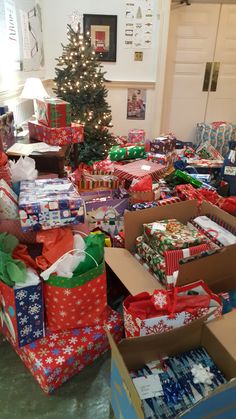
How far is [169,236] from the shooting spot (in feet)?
5.19

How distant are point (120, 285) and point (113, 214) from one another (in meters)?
0.52

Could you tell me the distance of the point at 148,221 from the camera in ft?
5.86

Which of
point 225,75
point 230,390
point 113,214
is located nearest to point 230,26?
point 225,75

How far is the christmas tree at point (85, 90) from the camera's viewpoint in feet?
9.95

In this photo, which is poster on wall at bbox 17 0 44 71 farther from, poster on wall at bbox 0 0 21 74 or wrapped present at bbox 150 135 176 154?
wrapped present at bbox 150 135 176 154

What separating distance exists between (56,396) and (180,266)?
0.74 meters

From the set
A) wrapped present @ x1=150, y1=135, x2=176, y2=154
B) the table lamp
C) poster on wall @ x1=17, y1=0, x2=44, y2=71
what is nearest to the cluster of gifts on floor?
the table lamp

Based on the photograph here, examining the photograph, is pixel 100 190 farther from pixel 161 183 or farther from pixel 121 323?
pixel 121 323

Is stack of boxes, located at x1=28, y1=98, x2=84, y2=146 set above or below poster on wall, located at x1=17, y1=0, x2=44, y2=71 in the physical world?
below

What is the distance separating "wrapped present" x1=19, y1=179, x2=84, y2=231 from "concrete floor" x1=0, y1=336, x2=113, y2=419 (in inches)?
25.1

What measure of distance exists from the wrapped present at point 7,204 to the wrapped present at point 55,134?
0.78m

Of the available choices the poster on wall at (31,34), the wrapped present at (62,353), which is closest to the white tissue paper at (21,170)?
the wrapped present at (62,353)

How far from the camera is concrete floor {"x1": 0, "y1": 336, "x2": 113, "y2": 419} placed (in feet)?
3.94

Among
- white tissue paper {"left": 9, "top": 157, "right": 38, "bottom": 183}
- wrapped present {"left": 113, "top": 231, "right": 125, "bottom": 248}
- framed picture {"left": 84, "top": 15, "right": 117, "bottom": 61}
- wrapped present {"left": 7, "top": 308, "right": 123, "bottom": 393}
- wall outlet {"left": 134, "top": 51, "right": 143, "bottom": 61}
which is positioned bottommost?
wrapped present {"left": 7, "top": 308, "right": 123, "bottom": 393}
